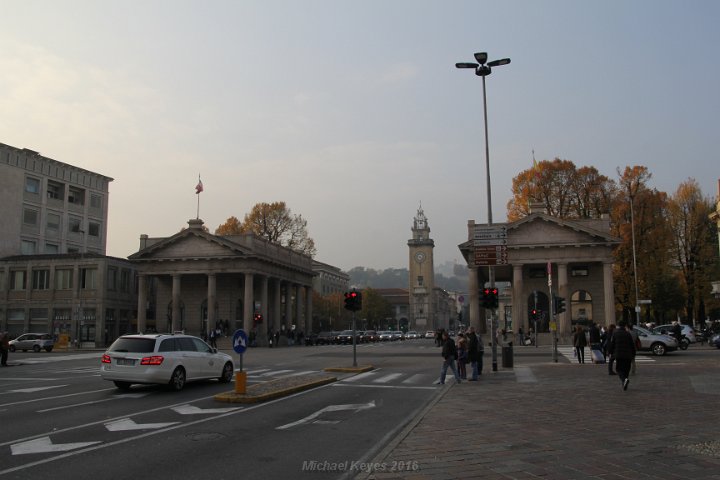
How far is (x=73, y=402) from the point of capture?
48.3ft

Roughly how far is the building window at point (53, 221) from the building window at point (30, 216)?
5.88ft

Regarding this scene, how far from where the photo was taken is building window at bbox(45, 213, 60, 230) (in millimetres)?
73188

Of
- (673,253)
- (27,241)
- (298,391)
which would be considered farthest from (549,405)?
(27,241)

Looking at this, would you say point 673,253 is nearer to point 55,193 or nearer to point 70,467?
point 70,467

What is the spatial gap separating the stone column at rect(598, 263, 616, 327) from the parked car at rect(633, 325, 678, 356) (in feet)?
64.3

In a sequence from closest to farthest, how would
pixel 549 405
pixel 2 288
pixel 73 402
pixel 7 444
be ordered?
pixel 7 444 < pixel 549 405 < pixel 73 402 < pixel 2 288

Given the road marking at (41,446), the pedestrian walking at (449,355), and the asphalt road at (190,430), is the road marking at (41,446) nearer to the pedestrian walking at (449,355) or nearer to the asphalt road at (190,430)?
the asphalt road at (190,430)

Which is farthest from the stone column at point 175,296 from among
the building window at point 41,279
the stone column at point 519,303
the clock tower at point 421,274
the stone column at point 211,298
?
the clock tower at point 421,274

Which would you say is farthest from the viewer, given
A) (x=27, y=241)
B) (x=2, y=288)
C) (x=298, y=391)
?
(x=27, y=241)

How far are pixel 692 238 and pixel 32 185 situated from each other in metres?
68.4

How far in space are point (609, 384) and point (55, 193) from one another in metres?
72.6

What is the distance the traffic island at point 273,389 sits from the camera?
14566 mm

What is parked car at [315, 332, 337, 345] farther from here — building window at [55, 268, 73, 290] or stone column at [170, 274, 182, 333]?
building window at [55, 268, 73, 290]

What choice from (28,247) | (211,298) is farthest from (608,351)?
(28,247)
